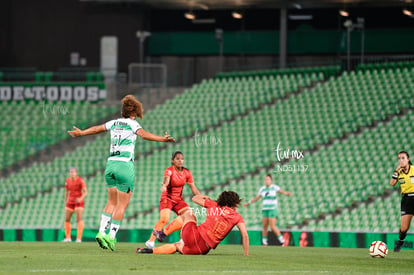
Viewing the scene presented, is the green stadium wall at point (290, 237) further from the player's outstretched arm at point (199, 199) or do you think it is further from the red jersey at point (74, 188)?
the player's outstretched arm at point (199, 199)

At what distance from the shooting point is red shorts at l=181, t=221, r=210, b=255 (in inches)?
511

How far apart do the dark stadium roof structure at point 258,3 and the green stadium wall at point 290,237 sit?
608 inches

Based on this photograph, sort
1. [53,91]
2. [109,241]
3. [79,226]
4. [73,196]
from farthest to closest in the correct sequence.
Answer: [53,91] < [73,196] < [79,226] < [109,241]

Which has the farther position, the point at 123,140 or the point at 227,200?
the point at 227,200

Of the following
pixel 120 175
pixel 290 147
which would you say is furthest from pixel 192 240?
pixel 290 147

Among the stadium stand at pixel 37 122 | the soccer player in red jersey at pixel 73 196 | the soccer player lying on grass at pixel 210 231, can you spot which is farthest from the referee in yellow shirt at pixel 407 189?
the stadium stand at pixel 37 122

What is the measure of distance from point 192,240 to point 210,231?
300 mm

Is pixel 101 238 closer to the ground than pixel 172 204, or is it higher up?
closer to the ground

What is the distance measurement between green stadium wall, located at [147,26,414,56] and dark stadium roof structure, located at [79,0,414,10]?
1806 mm

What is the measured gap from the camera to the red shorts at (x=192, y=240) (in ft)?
42.6

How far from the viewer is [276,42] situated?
1608 inches

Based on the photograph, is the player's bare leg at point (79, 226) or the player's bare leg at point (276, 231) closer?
the player's bare leg at point (79, 226)

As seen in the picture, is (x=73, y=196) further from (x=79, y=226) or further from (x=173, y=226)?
(x=173, y=226)

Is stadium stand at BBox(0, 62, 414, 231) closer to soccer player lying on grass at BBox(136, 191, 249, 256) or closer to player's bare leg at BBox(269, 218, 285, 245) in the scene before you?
player's bare leg at BBox(269, 218, 285, 245)
